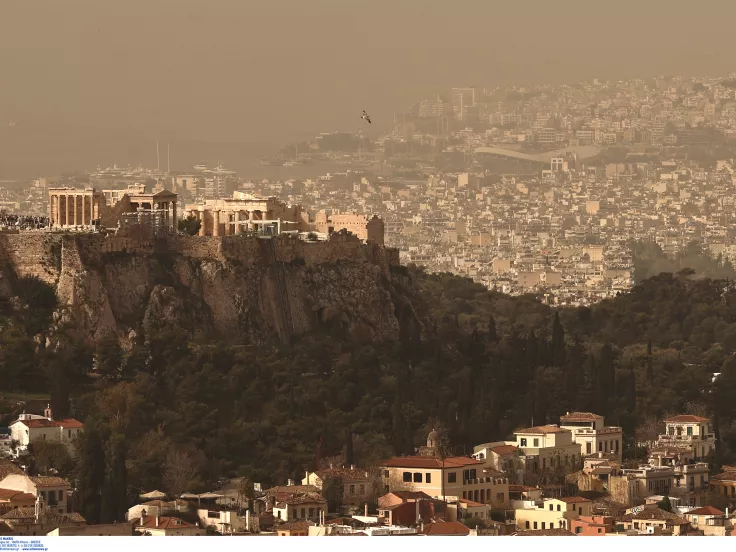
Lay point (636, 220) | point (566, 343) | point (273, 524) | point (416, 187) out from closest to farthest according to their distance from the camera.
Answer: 1. point (273, 524)
2. point (566, 343)
3. point (416, 187)
4. point (636, 220)

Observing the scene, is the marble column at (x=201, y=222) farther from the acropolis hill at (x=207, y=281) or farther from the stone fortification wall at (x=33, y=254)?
the stone fortification wall at (x=33, y=254)

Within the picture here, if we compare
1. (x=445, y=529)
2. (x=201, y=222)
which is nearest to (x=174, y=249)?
(x=201, y=222)

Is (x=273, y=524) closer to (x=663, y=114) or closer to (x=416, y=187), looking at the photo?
(x=416, y=187)

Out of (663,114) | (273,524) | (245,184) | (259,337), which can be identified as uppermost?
(663,114)

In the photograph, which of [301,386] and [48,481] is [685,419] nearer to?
[301,386]

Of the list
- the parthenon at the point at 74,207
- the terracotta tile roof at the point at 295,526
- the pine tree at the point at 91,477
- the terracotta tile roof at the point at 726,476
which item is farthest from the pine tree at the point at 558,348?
the pine tree at the point at 91,477

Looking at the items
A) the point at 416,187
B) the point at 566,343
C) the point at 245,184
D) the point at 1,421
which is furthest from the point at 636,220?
the point at 1,421

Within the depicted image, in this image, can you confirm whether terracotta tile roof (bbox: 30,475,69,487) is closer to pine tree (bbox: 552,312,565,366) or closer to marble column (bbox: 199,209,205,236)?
marble column (bbox: 199,209,205,236)
